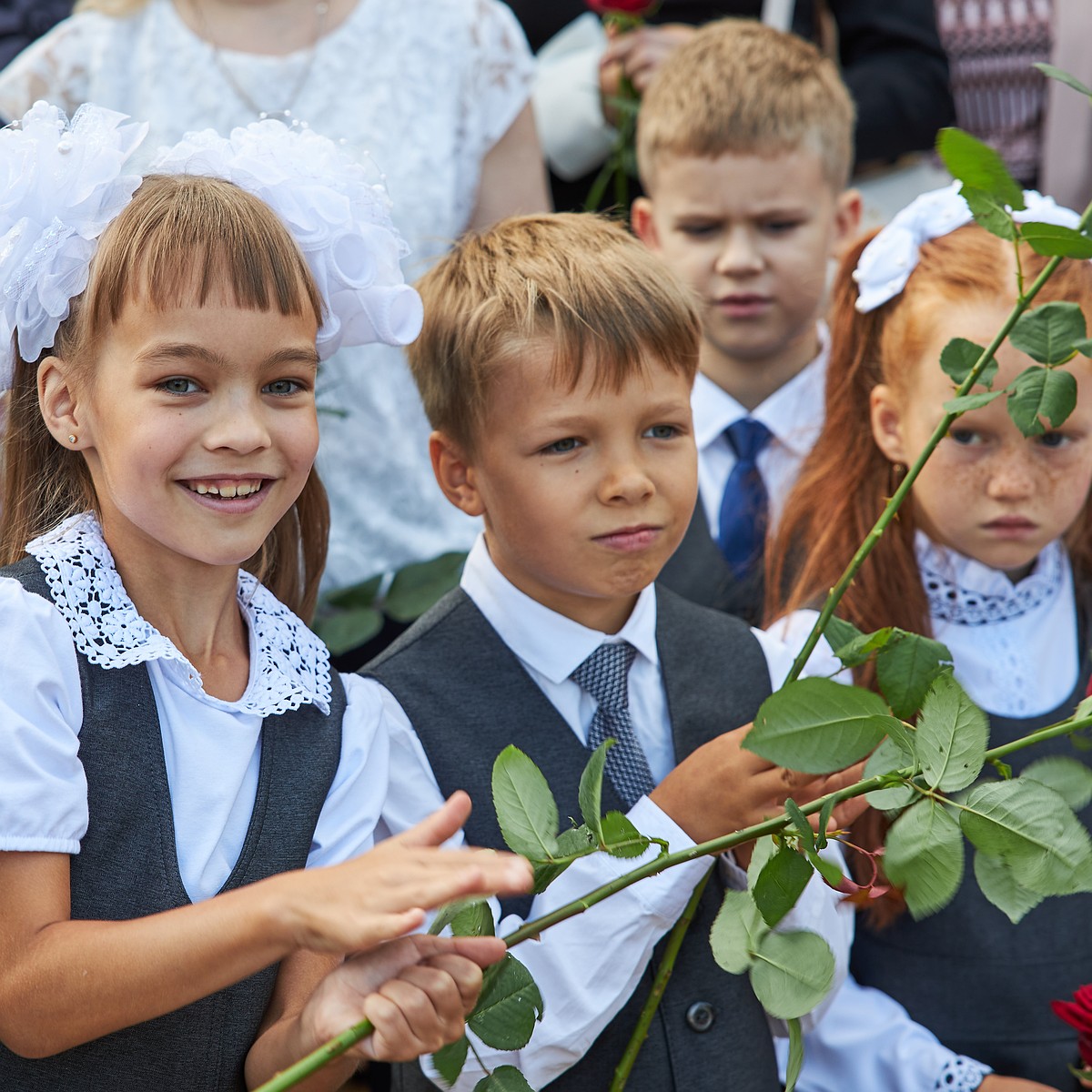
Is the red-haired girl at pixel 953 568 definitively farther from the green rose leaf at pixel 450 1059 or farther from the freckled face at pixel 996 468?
the green rose leaf at pixel 450 1059

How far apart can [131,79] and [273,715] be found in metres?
1.38

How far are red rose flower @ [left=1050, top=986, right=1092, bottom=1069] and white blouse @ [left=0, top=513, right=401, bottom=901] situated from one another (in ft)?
2.83

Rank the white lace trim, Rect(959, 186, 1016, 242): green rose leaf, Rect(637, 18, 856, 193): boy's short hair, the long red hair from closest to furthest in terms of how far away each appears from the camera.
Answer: Rect(959, 186, 1016, 242): green rose leaf → the white lace trim → the long red hair → Rect(637, 18, 856, 193): boy's short hair

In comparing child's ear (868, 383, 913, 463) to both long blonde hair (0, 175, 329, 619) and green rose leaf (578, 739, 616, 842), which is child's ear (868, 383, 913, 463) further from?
green rose leaf (578, 739, 616, 842)

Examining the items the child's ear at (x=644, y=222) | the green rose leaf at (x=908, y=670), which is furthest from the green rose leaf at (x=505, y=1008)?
the child's ear at (x=644, y=222)

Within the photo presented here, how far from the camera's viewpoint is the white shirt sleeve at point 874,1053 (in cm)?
195

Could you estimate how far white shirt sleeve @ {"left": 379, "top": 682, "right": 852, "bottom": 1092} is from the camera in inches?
65.4

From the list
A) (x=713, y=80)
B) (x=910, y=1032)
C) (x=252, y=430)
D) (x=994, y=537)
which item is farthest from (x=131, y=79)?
(x=910, y=1032)

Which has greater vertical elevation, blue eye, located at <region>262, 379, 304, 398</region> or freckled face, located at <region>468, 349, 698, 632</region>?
blue eye, located at <region>262, 379, 304, 398</region>

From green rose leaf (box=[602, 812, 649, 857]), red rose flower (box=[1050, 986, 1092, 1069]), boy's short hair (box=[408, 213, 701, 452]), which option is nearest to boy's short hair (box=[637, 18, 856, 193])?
boy's short hair (box=[408, 213, 701, 452])

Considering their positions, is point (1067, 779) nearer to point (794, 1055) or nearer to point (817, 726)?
point (817, 726)

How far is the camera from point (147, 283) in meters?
1.52

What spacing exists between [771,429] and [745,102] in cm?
60

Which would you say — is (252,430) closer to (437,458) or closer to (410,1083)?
(437,458)
